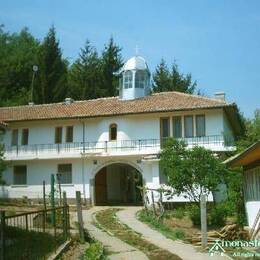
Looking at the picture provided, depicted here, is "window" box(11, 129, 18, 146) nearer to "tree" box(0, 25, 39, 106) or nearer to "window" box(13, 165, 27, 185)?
"window" box(13, 165, 27, 185)

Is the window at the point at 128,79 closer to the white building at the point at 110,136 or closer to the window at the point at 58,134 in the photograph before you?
the white building at the point at 110,136

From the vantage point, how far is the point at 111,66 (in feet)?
171

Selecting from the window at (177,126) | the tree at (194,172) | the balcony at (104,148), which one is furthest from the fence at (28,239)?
the window at (177,126)

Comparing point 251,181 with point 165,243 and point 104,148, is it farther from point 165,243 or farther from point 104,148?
point 104,148

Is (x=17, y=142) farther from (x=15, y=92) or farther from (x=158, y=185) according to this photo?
(x=15, y=92)

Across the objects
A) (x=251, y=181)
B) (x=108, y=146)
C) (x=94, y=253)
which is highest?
(x=108, y=146)

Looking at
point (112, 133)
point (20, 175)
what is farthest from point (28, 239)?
point (20, 175)

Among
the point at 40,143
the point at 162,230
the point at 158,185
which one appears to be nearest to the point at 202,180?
A: the point at 162,230

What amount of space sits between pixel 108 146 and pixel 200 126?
6.19m

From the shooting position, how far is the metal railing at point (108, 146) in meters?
30.7

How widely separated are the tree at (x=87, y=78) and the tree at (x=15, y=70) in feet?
15.4

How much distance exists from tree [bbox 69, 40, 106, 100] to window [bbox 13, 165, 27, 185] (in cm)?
1556

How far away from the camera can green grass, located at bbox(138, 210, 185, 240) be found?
18.2 meters

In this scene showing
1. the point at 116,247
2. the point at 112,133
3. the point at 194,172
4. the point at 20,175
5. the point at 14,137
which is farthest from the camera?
the point at 14,137
